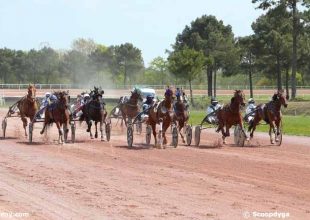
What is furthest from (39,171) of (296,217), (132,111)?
(132,111)

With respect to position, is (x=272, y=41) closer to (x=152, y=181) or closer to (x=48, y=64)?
(x=48, y=64)

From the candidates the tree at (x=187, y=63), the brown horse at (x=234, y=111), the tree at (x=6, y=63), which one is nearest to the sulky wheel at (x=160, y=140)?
the brown horse at (x=234, y=111)

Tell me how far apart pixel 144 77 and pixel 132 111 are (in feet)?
259

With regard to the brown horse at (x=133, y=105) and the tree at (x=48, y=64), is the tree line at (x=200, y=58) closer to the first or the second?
the tree at (x=48, y=64)

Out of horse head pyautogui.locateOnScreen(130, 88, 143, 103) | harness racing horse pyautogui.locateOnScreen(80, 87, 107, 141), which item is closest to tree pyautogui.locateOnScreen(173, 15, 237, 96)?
horse head pyautogui.locateOnScreen(130, 88, 143, 103)

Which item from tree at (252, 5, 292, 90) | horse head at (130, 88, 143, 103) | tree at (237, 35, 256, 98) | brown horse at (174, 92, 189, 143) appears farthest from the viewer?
tree at (237, 35, 256, 98)

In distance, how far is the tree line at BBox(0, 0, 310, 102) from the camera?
59.2 metres

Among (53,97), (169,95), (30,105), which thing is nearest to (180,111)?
(169,95)

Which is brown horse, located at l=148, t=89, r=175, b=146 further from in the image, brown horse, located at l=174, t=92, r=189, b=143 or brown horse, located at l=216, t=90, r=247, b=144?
brown horse, located at l=216, t=90, r=247, b=144

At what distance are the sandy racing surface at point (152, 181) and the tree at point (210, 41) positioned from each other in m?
43.9

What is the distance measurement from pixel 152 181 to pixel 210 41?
57.4 m

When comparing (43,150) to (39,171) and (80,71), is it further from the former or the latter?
(80,71)

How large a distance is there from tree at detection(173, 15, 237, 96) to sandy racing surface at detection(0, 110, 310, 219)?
144ft

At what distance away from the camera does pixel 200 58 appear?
59500 mm
